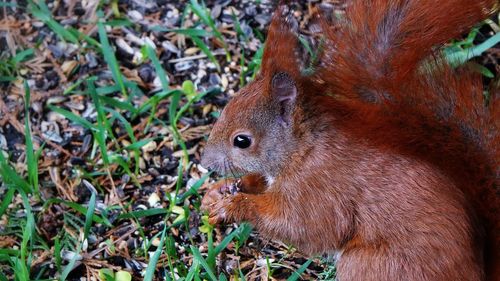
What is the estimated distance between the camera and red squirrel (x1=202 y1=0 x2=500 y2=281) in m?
2.50

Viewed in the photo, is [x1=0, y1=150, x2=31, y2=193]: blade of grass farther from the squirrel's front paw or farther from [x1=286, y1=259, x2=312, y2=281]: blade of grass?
[x1=286, y1=259, x2=312, y2=281]: blade of grass

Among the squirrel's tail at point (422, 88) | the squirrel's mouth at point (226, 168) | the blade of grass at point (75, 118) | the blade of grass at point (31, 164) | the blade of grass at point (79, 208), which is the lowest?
the blade of grass at point (79, 208)

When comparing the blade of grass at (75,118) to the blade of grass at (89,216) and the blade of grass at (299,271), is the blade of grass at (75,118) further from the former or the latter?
the blade of grass at (299,271)

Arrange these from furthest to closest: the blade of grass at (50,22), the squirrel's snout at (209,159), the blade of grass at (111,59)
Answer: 1. the blade of grass at (50,22)
2. the blade of grass at (111,59)
3. the squirrel's snout at (209,159)

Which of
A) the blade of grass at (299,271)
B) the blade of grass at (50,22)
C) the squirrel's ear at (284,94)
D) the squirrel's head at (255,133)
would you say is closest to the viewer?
the squirrel's ear at (284,94)

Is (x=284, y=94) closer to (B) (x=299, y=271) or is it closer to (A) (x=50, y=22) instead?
(B) (x=299, y=271)

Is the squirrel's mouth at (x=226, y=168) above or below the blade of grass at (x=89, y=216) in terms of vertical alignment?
above

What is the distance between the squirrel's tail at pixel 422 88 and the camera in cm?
247

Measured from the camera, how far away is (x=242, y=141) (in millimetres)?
2836

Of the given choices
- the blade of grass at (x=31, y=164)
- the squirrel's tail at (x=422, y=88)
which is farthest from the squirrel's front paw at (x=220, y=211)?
the blade of grass at (x=31, y=164)

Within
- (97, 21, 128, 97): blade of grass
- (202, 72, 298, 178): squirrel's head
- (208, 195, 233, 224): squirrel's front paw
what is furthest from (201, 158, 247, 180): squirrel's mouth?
(97, 21, 128, 97): blade of grass

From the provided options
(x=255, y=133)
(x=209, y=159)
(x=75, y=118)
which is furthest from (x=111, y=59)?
(x=255, y=133)

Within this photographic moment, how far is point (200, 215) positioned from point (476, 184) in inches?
45.5

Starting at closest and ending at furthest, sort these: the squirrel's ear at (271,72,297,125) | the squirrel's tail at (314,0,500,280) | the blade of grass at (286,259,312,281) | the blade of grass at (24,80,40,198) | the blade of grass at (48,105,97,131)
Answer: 1. the squirrel's tail at (314,0,500,280)
2. the squirrel's ear at (271,72,297,125)
3. the blade of grass at (286,259,312,281)
4. the blade of grass at (24,80,40,198)
5. the blade of grass at (48,105,97,131)
